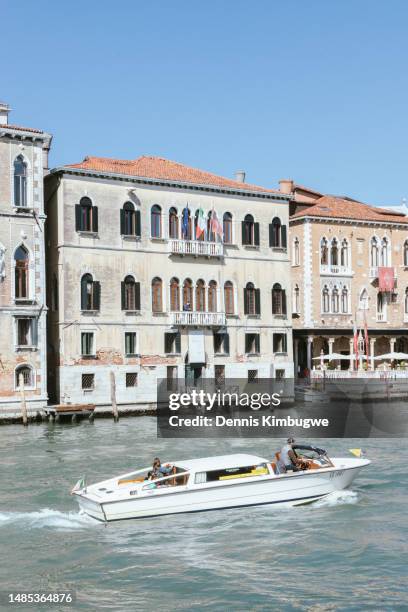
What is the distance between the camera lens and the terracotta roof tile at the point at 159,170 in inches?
1548

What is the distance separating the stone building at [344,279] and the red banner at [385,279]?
0.05 metres

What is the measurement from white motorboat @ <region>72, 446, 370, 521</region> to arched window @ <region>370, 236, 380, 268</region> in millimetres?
30527

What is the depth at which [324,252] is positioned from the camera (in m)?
48.9

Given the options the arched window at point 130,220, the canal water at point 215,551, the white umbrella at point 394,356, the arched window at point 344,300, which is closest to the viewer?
the canal water at point 215,551

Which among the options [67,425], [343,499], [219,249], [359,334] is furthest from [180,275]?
[343,499]

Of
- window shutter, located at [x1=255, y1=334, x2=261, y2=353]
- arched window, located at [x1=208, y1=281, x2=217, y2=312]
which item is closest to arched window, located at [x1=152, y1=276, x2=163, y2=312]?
arched window, located at [x1=208, y1=281, x2=217, y2=312]

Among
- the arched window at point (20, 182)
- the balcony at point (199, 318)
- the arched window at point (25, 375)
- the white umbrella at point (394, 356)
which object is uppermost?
the arched window at point (20, 182)

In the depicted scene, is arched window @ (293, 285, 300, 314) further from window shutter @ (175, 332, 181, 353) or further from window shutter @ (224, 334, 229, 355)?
window shutter @ (175, 332, 181, 353)

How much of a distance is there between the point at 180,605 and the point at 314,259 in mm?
35840

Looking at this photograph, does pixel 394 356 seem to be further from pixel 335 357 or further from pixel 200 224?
pixel 200 224

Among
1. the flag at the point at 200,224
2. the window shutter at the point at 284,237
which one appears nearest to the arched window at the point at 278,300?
Answer: the window shutter at the point at 284,237

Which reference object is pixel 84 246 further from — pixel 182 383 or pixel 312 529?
pixel 312 529

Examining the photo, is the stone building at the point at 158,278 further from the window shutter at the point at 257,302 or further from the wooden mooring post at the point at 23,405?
the wooden mooring post at the point at 23,405

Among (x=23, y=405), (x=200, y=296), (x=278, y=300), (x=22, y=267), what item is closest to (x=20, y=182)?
(x=22, y=267)
